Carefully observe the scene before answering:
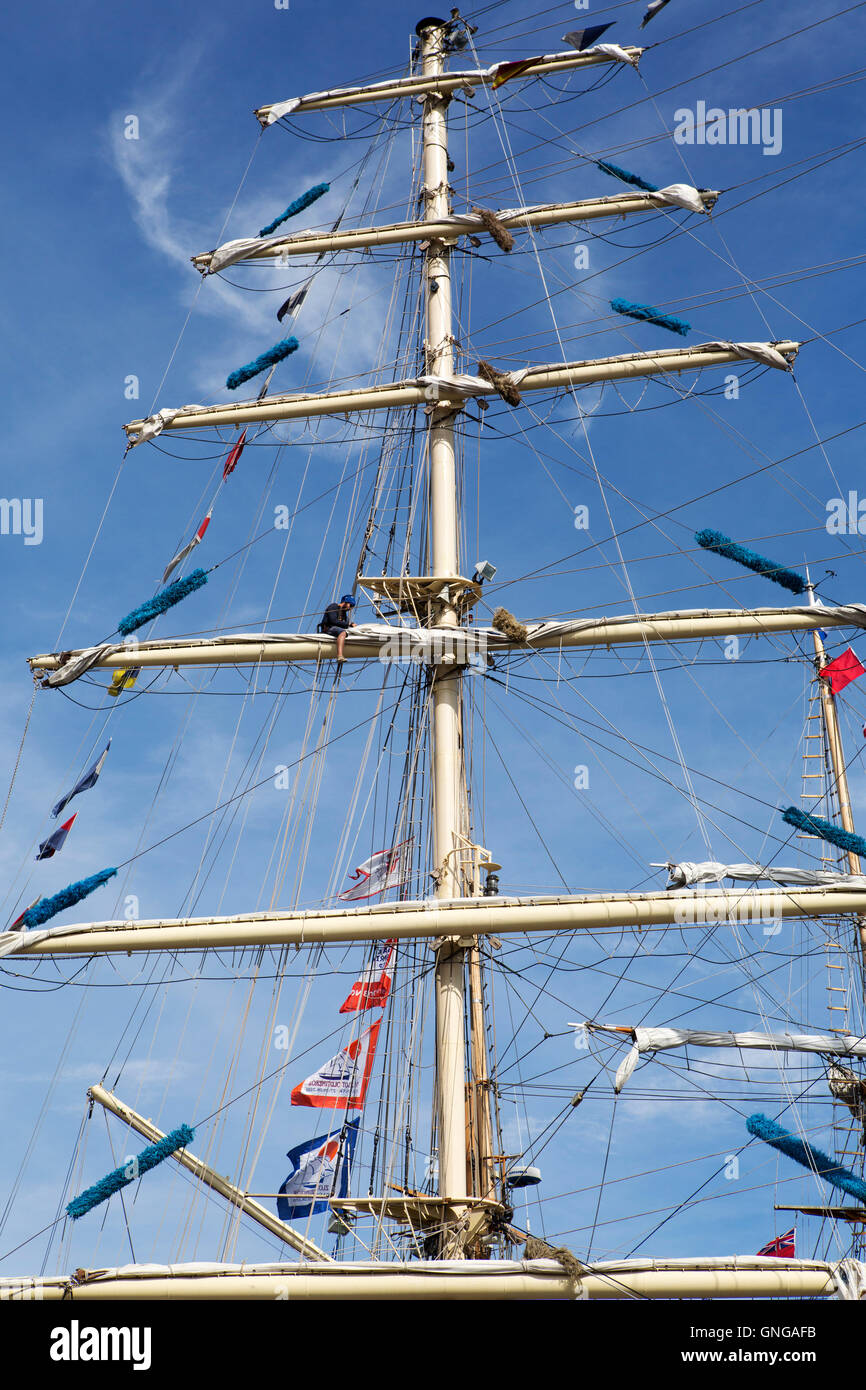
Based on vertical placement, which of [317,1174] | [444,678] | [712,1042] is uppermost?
[444,678]

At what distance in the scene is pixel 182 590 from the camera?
84.4ft

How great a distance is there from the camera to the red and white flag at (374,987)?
24.1 m

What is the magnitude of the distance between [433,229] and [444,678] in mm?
10134

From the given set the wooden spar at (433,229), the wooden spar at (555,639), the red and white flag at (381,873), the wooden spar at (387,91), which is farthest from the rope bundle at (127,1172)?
the wooden spar at (387,91)

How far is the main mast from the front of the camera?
2167cm

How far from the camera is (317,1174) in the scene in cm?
2244

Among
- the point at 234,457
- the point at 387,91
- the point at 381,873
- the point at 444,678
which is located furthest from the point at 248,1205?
the point at 387,91

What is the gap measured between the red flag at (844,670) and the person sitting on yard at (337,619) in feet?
30.8

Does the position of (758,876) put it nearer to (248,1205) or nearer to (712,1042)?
(712,1042)

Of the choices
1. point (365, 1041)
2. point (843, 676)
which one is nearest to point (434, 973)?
point (365, 1041)

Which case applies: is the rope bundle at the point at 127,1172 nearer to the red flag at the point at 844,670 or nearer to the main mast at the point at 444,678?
the main mast at the point at 444,678

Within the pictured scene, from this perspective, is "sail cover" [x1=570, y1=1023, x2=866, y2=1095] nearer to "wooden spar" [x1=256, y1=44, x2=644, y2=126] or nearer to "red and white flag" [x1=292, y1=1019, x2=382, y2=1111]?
"red and white flag" [x1=292, y1=1019, x2=382, y2=1111]
